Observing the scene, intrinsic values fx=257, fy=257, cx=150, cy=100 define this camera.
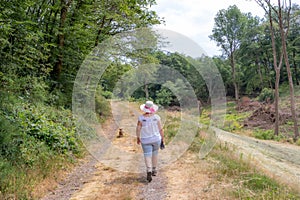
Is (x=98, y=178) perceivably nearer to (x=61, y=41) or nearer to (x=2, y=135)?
(x=2, y=135)

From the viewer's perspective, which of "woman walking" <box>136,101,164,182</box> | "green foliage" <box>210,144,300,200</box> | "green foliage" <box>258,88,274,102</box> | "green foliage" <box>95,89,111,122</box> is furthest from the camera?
"green foliage" <box>258,88,274,102</box>

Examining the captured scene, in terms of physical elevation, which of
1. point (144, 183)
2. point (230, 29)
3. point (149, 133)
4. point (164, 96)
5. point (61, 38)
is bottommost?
point (144, 183)

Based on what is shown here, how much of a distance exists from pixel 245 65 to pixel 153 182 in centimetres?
4354

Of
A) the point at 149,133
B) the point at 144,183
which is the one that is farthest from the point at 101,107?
the point at 144,183

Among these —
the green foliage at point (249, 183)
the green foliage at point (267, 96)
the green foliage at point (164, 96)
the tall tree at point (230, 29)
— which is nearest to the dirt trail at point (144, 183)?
the green foliage at point (249, 183)

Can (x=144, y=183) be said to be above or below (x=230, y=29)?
below

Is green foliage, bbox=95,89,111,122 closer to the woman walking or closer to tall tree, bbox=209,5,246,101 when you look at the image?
the woman walking

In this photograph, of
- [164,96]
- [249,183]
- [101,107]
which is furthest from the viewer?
[164,96]

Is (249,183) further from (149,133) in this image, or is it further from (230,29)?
(230,29)

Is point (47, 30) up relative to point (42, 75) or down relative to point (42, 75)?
up

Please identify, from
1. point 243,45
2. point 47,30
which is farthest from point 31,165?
point 243,45

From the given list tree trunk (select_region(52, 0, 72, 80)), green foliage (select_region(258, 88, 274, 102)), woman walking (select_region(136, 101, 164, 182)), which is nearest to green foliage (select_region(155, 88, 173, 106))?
tree trunk (select_region(52, 0, 72, 80))

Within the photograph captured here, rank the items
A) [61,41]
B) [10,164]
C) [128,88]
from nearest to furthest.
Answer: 1. [10,164]
2. [61,41]
3. [128,88]

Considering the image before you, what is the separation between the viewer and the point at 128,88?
51.0ft
